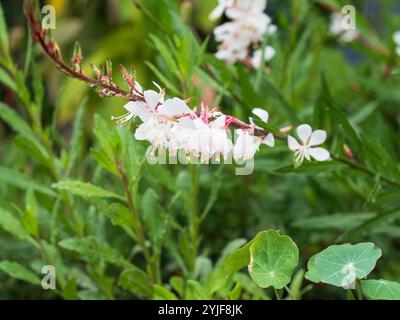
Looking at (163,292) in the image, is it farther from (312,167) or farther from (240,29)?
(240,29)

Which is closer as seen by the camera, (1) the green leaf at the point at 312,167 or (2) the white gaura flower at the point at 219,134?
(2) the white gaura flower at the point at 219,134

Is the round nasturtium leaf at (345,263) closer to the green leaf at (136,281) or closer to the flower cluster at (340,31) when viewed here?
the green leaf at (136,281)

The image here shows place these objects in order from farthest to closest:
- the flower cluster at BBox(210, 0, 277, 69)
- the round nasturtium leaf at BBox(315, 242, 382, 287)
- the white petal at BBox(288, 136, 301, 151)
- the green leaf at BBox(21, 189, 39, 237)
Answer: the flower cluster at BBox(210, 0, 277, 69) < the green leaf at BBox(21, 189, 39, 237) < the white petal at BBox(288, 136, 301, 151) < the round nasturtium leaf at BBox(315, 242, 382, 287)

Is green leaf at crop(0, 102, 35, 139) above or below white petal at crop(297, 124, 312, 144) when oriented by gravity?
above

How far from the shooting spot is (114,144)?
0.67m

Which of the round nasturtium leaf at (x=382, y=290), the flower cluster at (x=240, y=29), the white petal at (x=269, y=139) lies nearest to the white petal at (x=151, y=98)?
the white petal at (x=269, y=139)

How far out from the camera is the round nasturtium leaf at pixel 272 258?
0.55m

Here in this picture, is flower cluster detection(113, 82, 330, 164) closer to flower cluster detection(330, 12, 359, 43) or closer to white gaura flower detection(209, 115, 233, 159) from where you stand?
white gaura flower detection(209, 115, 233, 159)

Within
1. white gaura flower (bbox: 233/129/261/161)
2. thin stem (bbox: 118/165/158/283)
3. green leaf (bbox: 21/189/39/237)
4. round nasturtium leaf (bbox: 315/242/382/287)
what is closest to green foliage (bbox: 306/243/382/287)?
round nasturtium leaf (bbox: 315/242/382/287)

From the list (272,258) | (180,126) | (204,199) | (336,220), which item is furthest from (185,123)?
(204,199)

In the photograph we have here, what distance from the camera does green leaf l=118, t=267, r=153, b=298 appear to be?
0.68 meters

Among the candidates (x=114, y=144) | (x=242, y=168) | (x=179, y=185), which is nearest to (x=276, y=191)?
(x=242, y=168)

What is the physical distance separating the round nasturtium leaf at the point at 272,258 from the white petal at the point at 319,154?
0.41ft
